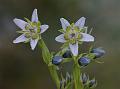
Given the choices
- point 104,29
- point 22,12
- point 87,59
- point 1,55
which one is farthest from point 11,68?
point 87,59

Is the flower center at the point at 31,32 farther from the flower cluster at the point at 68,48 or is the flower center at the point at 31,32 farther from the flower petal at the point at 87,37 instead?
the flower petal at the point at 87,37

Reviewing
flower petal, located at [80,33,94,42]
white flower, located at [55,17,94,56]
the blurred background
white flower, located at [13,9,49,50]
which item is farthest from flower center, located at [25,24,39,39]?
the blurred background

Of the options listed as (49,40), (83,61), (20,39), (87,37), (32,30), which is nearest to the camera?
(83,61)

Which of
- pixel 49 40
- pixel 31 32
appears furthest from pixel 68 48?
pixel 49 40

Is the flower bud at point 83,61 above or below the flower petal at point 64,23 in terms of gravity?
below

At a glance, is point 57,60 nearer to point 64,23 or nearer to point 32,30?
point 64,23

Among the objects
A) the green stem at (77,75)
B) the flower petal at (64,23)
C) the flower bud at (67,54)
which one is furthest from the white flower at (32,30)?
the green stem at (77,75)

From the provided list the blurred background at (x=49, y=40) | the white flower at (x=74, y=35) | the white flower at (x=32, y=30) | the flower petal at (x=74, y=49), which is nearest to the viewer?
the flower petal at (x=74, y=49)
